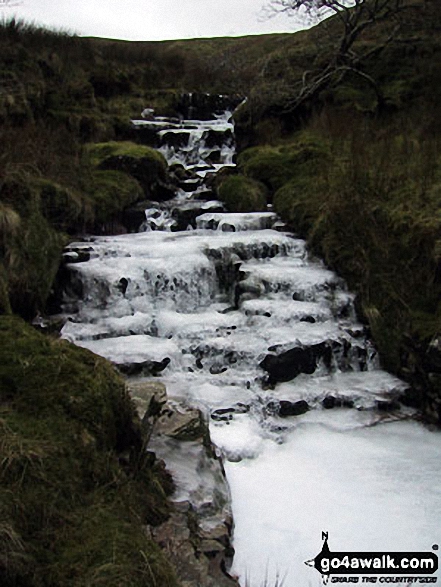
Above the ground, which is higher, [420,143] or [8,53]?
[8,53]

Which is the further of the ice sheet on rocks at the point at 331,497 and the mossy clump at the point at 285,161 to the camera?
the mossy clump at the point at 285,161

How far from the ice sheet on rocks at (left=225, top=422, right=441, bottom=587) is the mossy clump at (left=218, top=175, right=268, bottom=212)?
589 centimetres

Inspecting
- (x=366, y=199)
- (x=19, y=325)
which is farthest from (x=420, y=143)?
(x=19, y=325)

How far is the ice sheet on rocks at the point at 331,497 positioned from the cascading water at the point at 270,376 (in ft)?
0.04

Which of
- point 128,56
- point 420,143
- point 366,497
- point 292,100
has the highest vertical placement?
point 128,56

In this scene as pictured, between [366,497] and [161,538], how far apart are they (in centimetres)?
194

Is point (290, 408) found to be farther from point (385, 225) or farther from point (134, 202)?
point (134, 202)

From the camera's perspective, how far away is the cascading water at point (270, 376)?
399cm

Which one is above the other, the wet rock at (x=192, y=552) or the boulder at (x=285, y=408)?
the wet rock at (x=192, y=552)

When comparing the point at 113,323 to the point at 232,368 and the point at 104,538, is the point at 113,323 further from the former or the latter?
the point at 104,538

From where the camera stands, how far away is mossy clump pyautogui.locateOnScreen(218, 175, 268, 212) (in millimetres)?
10531

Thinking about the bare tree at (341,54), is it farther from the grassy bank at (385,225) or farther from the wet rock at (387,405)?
the wet rock at (387,405)

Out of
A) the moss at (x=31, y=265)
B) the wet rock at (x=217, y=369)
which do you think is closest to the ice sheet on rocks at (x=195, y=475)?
the wet rock at (x=217, y=369)

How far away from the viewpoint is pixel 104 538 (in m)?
2.47
